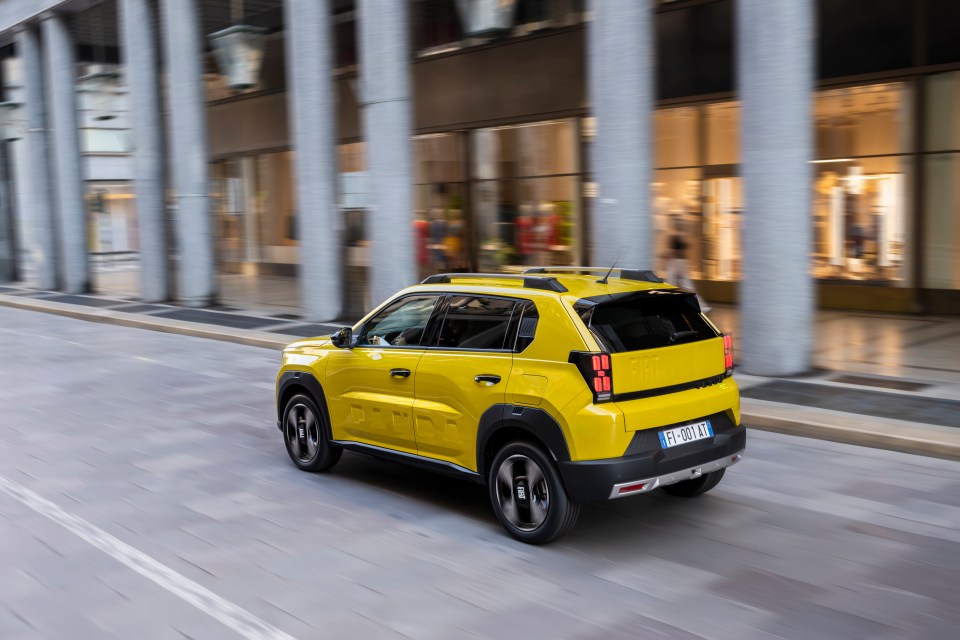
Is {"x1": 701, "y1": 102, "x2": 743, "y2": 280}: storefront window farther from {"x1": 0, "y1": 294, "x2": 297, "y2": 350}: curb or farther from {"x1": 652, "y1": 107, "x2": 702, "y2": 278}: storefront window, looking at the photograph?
{"x1": 0, "y1": 294, "x2": 297, "y2": 350}: curb

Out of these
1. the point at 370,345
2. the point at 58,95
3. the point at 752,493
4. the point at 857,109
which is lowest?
the point at 752,493

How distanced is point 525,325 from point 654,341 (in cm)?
79

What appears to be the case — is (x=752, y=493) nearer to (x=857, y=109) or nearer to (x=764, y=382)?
(x=764, y=382)

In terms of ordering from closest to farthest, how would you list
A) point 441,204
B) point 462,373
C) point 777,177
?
point 462,373 → point 777,177 → point 441,204

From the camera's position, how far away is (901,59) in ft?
54.5

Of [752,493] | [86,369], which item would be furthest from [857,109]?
[86,369]

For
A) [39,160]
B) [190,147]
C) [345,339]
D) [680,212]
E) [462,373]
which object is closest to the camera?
[462,373]

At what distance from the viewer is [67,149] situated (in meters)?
26.8

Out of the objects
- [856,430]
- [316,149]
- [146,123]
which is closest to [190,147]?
[146,123]

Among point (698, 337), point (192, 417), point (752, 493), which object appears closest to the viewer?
point (698, 337)

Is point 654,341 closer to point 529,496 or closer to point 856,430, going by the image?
point 529,496

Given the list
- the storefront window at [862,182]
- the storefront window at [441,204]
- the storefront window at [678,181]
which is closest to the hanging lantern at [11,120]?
the storefront window at [441,204]

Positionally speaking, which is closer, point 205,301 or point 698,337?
point 698,337

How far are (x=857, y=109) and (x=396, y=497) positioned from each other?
13.8 metres
